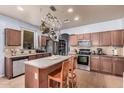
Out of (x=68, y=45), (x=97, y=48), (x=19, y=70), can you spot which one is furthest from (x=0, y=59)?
(x=97, y=48)

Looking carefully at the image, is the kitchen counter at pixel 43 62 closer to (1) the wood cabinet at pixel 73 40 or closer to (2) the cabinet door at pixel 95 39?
(2) the cabinet door at pixel 95 39

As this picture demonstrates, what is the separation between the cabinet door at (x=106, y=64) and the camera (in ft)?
14.5

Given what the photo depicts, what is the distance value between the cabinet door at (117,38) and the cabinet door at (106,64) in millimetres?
766

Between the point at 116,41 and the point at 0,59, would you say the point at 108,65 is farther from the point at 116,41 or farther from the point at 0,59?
the point at 0,59

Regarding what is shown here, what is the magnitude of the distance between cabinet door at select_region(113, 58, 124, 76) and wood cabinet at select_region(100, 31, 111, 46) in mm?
874

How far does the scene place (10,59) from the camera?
12.6ft

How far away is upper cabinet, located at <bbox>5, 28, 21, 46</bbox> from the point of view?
4146 mm

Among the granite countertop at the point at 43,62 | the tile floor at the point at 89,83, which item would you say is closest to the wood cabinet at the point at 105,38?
Result: the tile floor at the point at 89,83

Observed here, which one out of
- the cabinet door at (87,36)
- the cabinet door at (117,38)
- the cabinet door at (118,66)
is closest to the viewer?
the cabinet door at (118,66)

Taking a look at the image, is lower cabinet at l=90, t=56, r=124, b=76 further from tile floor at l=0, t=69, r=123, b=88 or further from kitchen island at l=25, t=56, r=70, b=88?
kitchen island at l=25, t=56, r=70, b=88

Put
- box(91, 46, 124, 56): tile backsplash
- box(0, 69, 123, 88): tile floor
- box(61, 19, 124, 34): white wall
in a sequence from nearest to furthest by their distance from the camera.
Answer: box(0, 69, 123, 88): tile floor
box(91, 46, 124, 56): tile backsplash
box(61, 19, 124, 34): white wall

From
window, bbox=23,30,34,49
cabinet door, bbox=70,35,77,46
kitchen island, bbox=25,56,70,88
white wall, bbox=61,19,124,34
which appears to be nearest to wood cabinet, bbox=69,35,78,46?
cabinet door, bbox=70,35,77,46

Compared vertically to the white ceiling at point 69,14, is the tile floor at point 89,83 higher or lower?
lower
